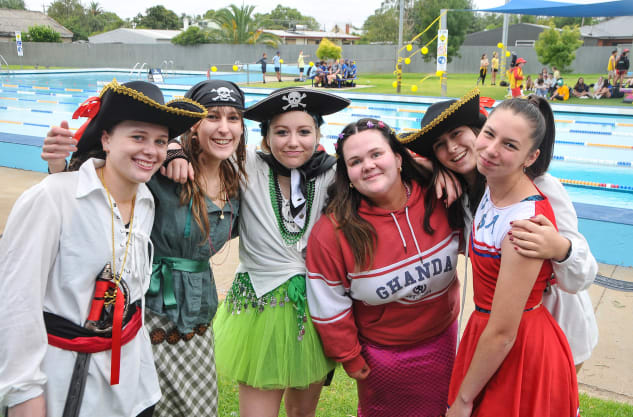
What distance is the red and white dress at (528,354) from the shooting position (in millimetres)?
1974

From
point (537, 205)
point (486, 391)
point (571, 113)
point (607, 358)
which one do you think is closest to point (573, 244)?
point (537, 205)

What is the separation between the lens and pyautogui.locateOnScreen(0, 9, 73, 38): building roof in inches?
2182

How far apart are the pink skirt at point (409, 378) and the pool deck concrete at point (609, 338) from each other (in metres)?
1.12

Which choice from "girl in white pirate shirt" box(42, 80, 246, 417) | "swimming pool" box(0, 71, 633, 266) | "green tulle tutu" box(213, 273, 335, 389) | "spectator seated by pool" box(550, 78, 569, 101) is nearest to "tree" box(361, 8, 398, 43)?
"swimming pool" box(0, 71, 633, 266)

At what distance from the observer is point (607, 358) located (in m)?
3.74

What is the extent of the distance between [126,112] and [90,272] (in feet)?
2.01

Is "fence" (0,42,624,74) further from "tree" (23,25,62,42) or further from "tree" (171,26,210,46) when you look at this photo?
"tree" (23,25,62,42)

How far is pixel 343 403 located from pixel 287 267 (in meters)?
1.31

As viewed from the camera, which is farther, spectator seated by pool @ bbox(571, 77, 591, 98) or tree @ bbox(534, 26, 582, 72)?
tree @ bbox(534, 26, 582, 72)

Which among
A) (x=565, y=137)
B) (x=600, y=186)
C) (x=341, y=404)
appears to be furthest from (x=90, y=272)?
(x=565, y=137)

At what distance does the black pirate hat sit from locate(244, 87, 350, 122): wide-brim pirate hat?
3.5 inches

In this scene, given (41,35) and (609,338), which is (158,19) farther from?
(609,338)

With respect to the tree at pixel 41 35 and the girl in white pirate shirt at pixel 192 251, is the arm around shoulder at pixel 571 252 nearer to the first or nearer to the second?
the girl in white pirate shirt at pixel 192 251

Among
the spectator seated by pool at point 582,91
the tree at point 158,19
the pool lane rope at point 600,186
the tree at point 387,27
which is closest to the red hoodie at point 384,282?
the pool lane rope at point 600,186
